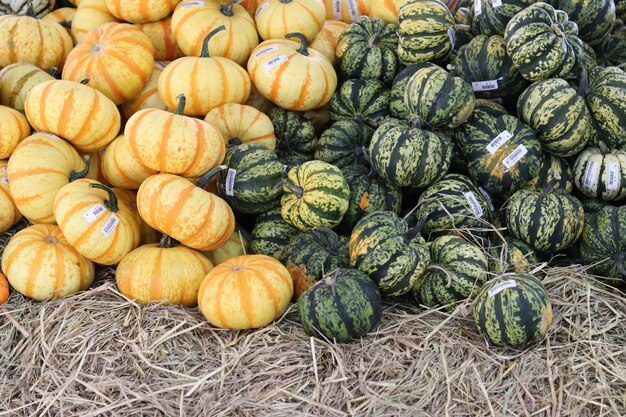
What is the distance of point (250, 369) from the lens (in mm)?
2848

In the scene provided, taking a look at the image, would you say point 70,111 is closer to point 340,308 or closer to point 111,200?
point 111,200

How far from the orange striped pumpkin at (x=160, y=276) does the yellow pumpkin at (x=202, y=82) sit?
92cm

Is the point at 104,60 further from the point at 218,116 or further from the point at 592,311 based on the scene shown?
the point at 592,311

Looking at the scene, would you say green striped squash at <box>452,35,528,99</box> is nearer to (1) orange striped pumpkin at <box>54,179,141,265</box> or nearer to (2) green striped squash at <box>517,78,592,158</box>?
(2) green striped squash at <box>517,78,592,158</box>

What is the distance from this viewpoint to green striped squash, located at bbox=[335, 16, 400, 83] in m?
4.10

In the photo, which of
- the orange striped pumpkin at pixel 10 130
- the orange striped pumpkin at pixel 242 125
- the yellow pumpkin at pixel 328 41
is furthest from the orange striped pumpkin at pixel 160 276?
the yellow pumpkin at pixel 328 41

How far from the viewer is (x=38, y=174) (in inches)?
131

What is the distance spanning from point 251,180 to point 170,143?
0.51 meters

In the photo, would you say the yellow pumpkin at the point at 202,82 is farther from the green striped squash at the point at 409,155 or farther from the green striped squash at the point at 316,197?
the green striped squash at the point at 409,155

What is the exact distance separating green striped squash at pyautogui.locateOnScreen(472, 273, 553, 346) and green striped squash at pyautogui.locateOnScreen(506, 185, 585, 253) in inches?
18.9

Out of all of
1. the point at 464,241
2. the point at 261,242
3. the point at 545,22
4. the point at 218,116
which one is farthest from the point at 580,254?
the point at 218,116

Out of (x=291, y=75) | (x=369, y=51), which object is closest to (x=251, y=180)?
(x=291, y=75)

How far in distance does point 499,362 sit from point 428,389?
0.35 metres

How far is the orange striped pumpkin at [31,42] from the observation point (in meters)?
4.08
